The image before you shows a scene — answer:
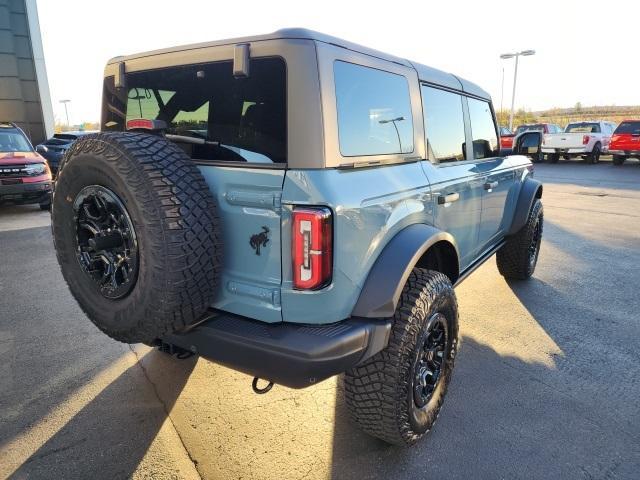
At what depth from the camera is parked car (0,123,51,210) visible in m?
8.24

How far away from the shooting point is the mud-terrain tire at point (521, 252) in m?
4.56

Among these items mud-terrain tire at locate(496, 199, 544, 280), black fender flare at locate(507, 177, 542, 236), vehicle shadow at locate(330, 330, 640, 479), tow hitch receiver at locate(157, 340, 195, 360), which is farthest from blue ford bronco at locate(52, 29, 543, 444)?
mud-terrain tire at locate(496, 199, 544, 280)

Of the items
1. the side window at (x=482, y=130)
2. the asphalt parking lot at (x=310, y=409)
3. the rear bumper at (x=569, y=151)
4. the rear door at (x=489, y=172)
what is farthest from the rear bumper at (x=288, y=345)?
the rear bumper at (x=569, y=151)

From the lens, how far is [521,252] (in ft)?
15.1

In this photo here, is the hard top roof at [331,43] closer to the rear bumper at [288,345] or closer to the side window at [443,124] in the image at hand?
the side window at [443,124]

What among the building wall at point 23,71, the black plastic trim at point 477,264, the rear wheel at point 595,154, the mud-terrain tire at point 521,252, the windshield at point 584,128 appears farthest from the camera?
the windshield at point 584,128

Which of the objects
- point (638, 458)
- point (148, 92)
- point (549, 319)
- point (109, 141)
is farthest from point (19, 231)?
point (638, 458)

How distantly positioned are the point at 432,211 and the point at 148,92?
1.77 m

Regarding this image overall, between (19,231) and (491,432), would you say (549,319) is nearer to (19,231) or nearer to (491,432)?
(491,432)

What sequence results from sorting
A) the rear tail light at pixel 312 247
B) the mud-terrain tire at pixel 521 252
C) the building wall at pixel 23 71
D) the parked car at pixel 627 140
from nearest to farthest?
the rear tail light at pixel 312 247, the mud-terrain tire at pixel 521 252, the building wall at pixel 23 71, the parked car at pixel 627 140

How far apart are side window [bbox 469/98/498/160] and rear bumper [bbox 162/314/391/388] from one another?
88.2 inches

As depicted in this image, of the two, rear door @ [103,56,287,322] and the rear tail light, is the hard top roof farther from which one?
the rear tail light

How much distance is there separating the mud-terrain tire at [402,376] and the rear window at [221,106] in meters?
0.97

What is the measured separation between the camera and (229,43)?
2002mm
